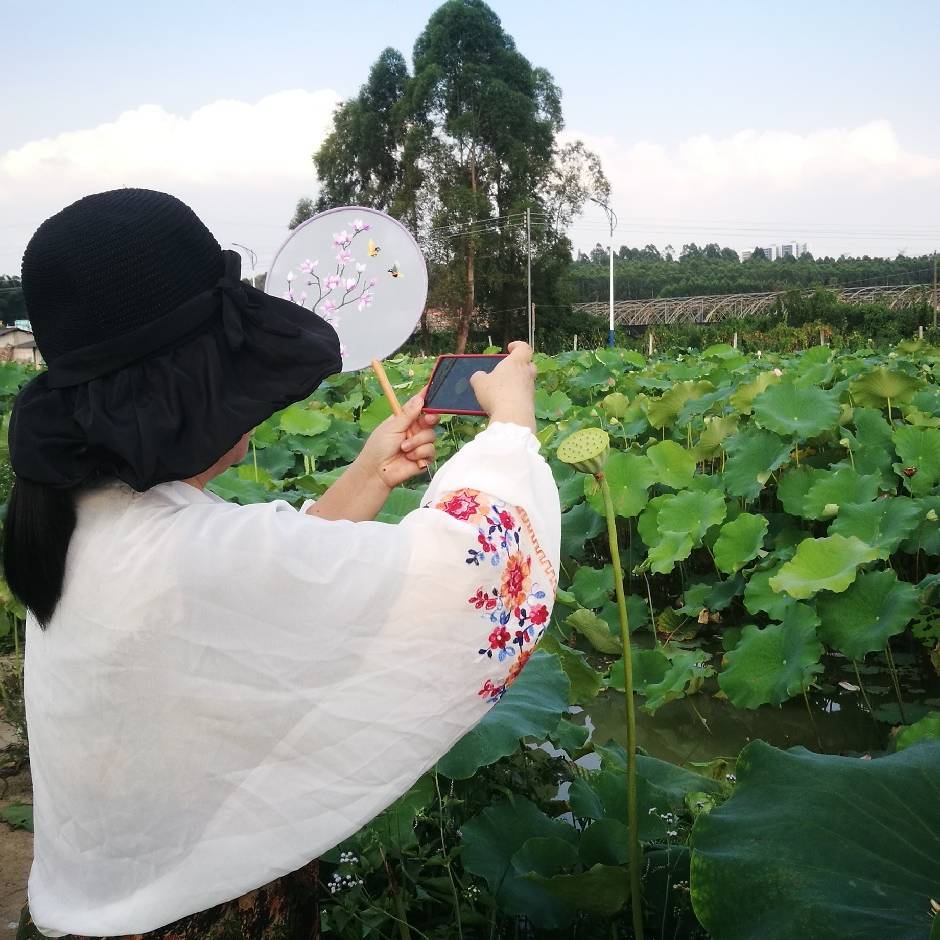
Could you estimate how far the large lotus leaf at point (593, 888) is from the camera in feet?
4.13

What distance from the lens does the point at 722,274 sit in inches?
2095

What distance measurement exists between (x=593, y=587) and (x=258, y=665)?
2483mm

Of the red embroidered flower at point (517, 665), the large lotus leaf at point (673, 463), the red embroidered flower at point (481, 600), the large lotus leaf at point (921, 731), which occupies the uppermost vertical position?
the red embroidered flower at point (481, 600)

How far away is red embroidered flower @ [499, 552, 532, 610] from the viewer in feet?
3.12

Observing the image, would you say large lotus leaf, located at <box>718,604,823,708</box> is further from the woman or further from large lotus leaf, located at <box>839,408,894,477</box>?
the woman

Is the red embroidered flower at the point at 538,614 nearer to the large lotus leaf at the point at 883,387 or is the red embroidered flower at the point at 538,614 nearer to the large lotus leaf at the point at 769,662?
the large lotus leaf at the point at 769,662

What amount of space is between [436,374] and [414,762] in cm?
50

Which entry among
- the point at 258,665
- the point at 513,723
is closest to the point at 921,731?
the point at 513,723

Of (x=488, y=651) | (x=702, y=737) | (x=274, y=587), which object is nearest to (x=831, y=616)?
(x=702, y=737)

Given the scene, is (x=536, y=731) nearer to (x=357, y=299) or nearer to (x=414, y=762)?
(x=414, y=762)

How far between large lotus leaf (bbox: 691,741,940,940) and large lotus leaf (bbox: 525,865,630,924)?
0.21m

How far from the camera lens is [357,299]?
1.48 metres

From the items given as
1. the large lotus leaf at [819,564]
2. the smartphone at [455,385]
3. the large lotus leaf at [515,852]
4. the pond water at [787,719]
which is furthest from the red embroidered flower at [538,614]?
the pond water at [787,719]

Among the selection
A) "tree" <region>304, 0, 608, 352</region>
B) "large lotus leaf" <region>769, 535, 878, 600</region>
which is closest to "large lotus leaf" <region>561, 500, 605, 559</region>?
"large lotus leaf" <region>769, 535, 878, 600</region>
